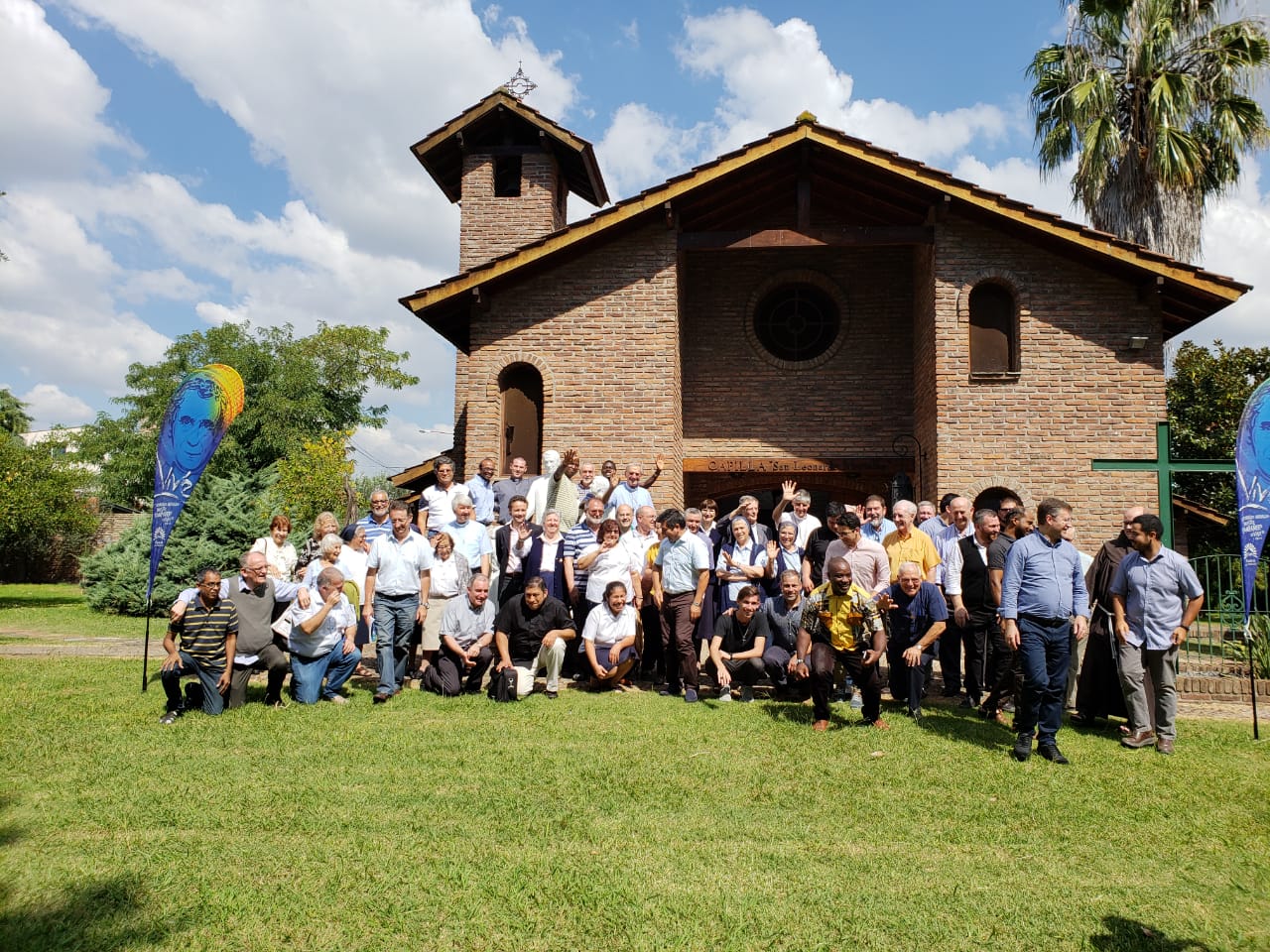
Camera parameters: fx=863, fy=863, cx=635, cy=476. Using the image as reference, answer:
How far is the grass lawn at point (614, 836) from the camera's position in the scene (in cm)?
351

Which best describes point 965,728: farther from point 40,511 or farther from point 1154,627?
point 40,511

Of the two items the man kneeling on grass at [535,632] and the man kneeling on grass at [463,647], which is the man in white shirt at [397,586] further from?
the man kneeling on grass at [535,632]

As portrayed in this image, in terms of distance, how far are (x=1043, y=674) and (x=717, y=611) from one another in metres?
3.22

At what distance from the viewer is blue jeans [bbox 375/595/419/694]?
7.71 meters

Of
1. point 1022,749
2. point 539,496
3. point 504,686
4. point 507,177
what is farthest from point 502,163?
point 1022,749

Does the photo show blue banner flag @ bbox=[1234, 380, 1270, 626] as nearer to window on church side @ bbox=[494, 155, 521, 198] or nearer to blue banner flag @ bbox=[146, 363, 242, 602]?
blue banner flag @ bbox=[146, 363, 242, 602]

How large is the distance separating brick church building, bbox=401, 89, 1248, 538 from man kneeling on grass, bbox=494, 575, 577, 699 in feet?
15.2

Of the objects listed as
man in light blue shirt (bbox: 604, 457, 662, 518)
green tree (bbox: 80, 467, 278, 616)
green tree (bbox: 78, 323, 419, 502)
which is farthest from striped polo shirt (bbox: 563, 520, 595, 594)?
green tree (bbox: 78, 323, 419, 502)

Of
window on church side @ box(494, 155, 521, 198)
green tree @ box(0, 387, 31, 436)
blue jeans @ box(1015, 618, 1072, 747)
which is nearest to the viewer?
blue jeans @ box(1015, 618, 1072, 747)

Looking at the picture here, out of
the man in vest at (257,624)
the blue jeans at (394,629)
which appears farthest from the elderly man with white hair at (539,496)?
the man in vest at (257,624)

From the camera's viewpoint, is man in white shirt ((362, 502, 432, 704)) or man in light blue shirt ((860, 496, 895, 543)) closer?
man in white shirt ((362, 502, 432, 704))

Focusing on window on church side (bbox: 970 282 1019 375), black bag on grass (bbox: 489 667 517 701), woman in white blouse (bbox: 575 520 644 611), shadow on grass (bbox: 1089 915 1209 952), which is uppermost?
window on church side (bbox: 970 282 1019 375)

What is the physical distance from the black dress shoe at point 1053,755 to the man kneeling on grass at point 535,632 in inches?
155

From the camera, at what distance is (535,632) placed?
309 inches
